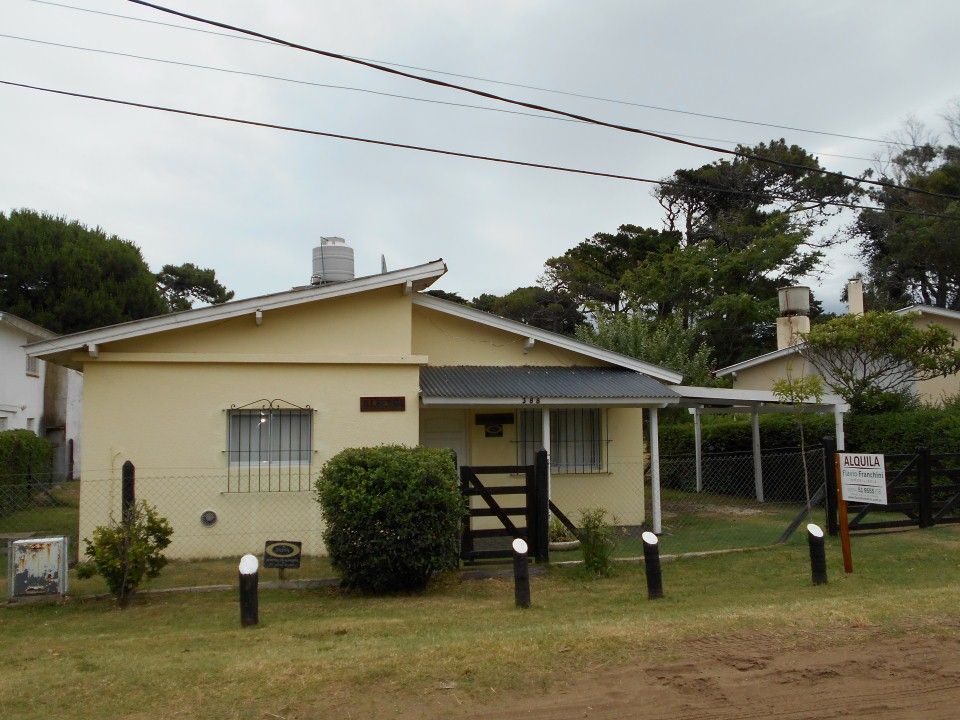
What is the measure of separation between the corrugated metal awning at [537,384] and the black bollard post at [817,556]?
5121 mm

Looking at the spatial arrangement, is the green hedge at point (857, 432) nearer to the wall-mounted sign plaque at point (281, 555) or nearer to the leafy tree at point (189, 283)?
the wall-mounted sign plaque at point (281, 555)

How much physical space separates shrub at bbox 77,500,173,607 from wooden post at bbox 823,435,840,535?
29.5 feet

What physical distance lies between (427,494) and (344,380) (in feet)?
14.1

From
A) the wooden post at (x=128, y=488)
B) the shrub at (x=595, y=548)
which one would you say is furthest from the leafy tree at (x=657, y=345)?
the wooden post at (x=128, y=488)

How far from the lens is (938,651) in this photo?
7.02 meters

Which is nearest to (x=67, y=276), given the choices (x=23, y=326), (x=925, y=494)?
(x=23, y=326)

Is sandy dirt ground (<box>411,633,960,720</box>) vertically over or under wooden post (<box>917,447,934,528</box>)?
under

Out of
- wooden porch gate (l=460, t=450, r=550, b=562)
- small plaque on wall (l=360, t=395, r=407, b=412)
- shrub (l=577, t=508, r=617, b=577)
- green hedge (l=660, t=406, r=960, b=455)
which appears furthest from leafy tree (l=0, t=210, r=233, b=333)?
shrub (l=577, t=508, r=617, b=577)

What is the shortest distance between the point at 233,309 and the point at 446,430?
448 cm

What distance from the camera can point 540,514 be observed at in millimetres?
11211

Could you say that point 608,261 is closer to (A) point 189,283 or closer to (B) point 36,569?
(A) point 189,283

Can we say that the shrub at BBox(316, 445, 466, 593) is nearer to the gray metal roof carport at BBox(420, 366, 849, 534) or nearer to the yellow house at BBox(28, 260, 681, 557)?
the yellow house at BBox(28, 260, 681, 557)

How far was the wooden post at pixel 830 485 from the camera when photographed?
13.1 meters

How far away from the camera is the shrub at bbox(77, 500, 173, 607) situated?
30.9ft
